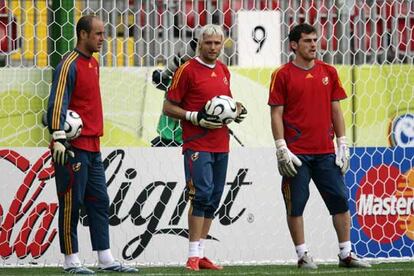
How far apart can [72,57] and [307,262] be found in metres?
1.99

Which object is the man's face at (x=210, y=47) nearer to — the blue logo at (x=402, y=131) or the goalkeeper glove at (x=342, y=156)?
the goalkeeper glove at (x=342, y=156)

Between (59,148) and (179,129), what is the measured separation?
167 centimetres

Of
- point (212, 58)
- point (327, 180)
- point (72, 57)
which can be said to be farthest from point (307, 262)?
point (72, 57)

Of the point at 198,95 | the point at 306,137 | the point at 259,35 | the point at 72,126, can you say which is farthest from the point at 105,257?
the point at 259,35

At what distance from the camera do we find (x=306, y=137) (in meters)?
7.85

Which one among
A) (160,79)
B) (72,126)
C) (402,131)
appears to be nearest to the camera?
(72,126)

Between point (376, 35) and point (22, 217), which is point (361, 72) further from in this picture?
point (22, 217)

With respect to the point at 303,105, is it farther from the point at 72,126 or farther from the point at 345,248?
the point at 72,126

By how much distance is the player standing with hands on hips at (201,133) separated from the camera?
7738mm

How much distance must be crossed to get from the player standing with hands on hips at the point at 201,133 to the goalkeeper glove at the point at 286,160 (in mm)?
364

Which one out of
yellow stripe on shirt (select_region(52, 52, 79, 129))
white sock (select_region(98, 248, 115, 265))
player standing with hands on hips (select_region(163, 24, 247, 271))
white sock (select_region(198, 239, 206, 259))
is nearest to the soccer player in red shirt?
player standing with hands on hips (select_region(163, 24, 247, 271))

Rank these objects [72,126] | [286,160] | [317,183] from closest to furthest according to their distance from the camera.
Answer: [72,126] → [286,160] → [317,183]

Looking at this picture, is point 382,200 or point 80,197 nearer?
point 80,197

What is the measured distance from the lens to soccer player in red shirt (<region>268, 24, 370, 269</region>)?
25.7 ft
